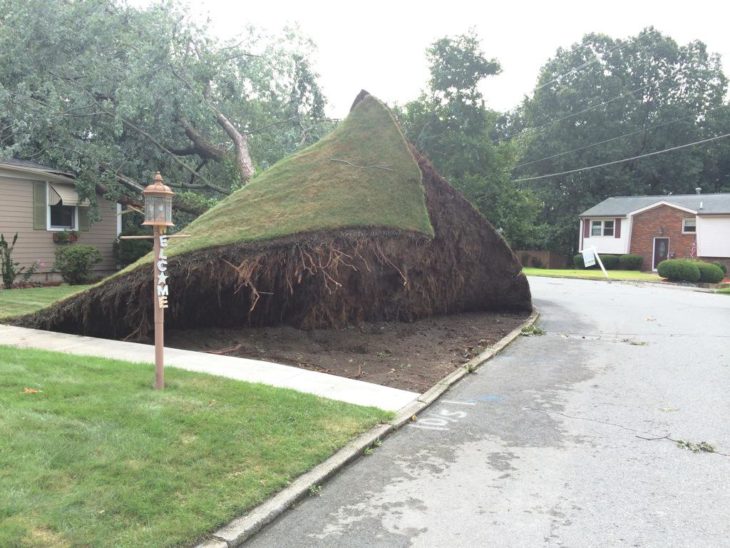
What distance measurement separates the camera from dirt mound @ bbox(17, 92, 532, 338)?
28.3 feet

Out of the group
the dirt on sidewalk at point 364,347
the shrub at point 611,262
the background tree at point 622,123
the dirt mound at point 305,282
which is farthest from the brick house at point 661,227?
the dirt on sidewalk at point 364,347

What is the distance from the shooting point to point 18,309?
1125 centimetres

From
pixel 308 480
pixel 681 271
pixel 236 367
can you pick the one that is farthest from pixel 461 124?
pixel 308 480

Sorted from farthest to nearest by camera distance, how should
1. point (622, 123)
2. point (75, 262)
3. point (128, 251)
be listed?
point (622, 123) < point (128, 251) < point (75, 262)

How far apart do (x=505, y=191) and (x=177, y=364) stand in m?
31.7

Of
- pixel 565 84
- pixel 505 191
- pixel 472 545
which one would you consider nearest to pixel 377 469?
pixel 472 545

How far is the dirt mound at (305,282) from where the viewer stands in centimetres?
864

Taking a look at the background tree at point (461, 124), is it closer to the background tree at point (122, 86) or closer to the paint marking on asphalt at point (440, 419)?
the background tree at point (122, 86)

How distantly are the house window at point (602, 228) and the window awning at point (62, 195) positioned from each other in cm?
3814

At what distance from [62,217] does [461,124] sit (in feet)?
79.6

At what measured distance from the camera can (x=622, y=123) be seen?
52.8m

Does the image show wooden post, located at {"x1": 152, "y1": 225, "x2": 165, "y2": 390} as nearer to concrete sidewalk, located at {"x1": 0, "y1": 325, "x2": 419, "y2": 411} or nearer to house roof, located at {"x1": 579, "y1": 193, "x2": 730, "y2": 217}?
concrete sidewalk, located at {"x1": 0, "y1": 325, "x2": 419, "y2": 411}

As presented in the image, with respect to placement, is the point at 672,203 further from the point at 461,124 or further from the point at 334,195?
the point at 334,195

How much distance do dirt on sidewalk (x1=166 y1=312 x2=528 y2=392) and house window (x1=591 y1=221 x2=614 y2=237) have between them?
37.0 meters
